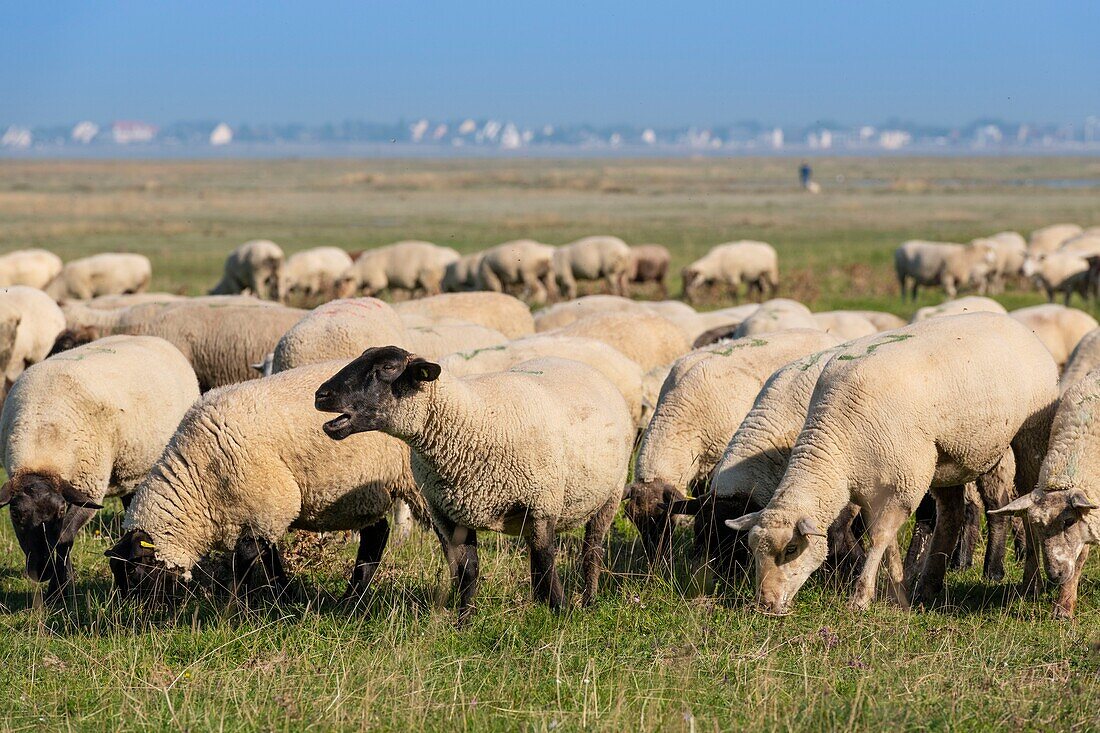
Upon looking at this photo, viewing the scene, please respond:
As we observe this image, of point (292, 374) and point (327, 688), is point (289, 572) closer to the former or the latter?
point (292, 374)

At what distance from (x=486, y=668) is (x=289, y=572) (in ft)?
9.01

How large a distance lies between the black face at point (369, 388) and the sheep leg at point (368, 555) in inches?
64.7

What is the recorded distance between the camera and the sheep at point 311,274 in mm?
31609

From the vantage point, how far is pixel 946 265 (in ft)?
98.5

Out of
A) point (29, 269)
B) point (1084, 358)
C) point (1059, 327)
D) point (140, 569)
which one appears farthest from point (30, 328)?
point (29, 269)

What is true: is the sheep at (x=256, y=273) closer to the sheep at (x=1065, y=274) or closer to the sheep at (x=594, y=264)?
the sheep at (x=594, y=264)

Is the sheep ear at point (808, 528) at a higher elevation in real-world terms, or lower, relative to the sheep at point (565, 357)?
lower

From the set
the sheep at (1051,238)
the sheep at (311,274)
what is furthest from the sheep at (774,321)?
the sheep at (1051,238)

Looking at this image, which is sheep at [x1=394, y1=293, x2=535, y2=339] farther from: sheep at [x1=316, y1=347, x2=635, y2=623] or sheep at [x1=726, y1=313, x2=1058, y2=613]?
sheep at [x1=726, y1=313, x2=1058, y2=613]

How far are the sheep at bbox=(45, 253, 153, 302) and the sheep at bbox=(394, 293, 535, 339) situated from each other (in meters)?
15.1

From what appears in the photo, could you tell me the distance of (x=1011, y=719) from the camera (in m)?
5.20

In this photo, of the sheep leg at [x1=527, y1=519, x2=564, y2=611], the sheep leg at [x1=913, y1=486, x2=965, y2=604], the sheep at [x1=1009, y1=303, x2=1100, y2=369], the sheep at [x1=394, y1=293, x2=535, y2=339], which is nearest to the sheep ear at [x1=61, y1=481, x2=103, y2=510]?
the sheep leg at [x1=527, y1=519, x2=564, y2=611]

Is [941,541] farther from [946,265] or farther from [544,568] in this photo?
[946,265]

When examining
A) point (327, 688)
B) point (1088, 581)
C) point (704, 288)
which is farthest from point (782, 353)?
point (704, 288)
